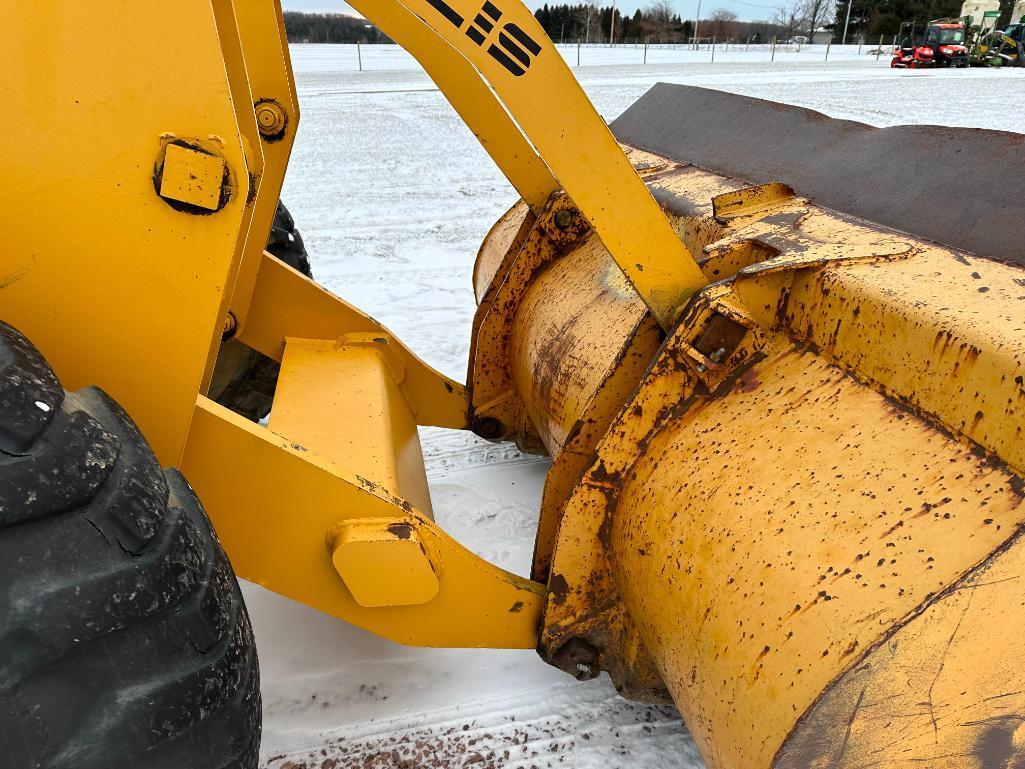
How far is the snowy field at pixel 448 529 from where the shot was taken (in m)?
1.92

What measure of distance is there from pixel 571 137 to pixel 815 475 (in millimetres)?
806

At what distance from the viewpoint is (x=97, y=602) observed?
99 centimetres

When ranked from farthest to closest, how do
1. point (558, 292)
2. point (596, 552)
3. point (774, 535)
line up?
point (558, 292) → point (596, 552) → point (774, 535)

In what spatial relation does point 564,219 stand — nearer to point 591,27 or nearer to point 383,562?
point 383,562

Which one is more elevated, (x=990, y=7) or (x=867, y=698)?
(x=990, y=7)

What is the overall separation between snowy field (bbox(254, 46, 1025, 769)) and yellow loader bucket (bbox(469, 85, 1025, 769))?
0.19 metres

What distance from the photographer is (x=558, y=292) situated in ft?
8.55

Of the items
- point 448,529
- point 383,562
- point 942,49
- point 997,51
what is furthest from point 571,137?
point 997,51

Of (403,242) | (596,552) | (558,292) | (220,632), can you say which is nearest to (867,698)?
(596,552)

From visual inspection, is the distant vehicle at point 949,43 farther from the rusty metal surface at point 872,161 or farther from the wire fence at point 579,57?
the rusty metal surface at point 872,161

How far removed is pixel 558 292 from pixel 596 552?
3.41 ft

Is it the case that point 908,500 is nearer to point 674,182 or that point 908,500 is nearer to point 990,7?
point 674,182

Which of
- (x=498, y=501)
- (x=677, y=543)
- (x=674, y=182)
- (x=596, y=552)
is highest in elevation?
(x=674, y=182)

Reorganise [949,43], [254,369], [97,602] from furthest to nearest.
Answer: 1. [949,43]
2. [254,369]
3. [97,602]
